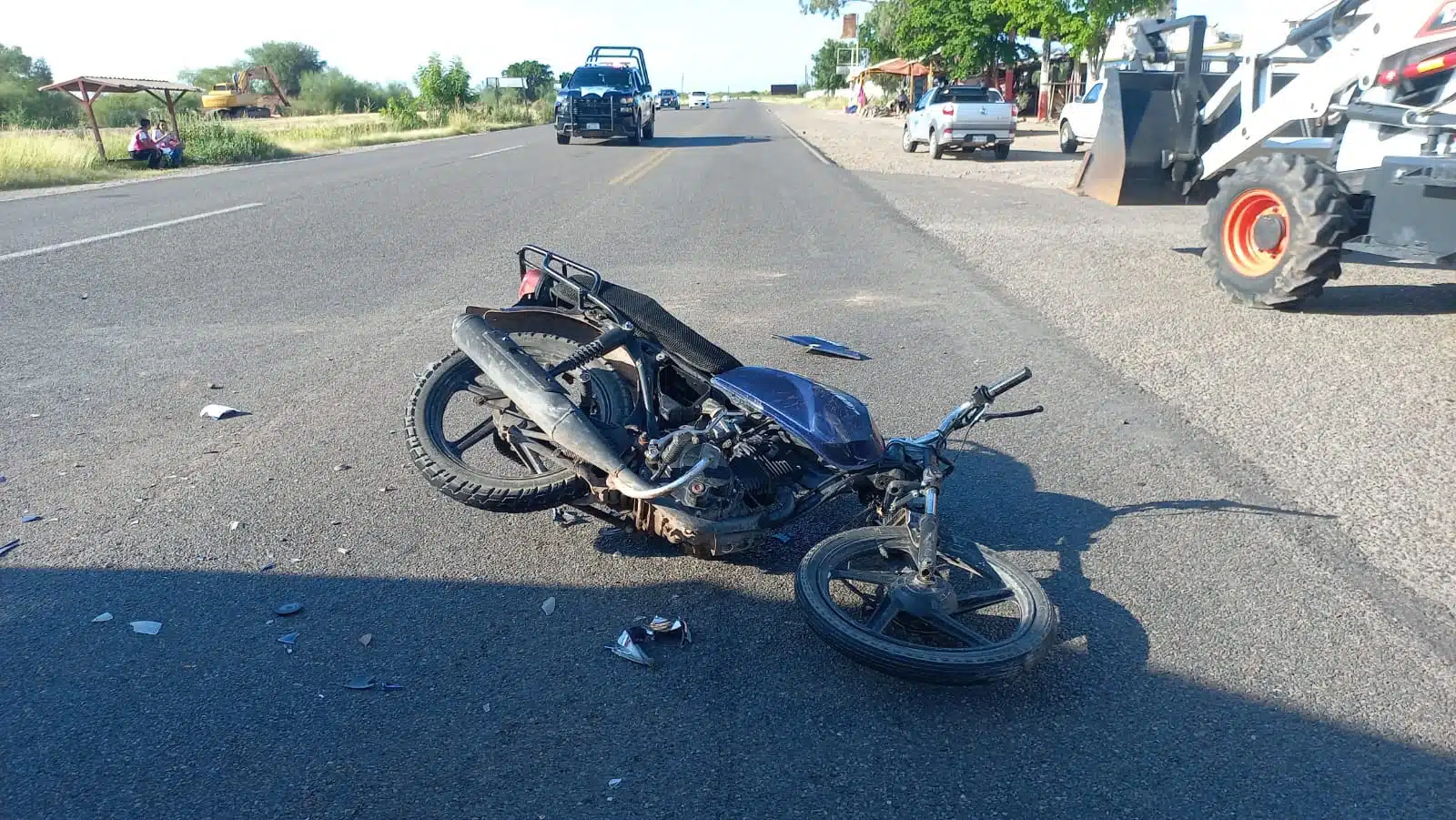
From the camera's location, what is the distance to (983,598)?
3.52 metres

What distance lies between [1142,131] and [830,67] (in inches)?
4305

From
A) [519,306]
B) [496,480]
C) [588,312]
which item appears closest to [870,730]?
[496,480]

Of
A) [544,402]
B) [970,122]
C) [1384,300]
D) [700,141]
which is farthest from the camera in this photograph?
[700,141]

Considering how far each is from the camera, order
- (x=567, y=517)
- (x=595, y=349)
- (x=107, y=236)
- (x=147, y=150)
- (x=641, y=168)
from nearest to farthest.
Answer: (x=595, y=349), (x=567, y=517), (x=107, y=236), (x=641, y=168), (x=147, y=150)

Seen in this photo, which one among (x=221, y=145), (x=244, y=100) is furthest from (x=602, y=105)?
(x=244, y=100)

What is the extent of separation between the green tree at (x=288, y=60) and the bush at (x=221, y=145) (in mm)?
92047

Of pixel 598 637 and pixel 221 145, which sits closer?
pixel 598 637

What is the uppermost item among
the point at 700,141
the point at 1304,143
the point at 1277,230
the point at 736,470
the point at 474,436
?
the point at 1304,143

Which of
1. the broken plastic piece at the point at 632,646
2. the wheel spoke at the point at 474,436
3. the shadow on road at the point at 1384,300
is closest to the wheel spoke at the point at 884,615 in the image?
the broken plastic piece at the point at 632,646

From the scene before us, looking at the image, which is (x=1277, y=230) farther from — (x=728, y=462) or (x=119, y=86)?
(x=119, y=86)

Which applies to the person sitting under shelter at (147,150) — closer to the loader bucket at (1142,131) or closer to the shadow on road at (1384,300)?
the loader bucket at (1142,131)

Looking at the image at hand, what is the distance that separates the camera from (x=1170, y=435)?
5.48 metres

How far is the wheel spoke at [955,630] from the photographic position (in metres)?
3.33

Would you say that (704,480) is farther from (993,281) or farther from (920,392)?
(993,281)
